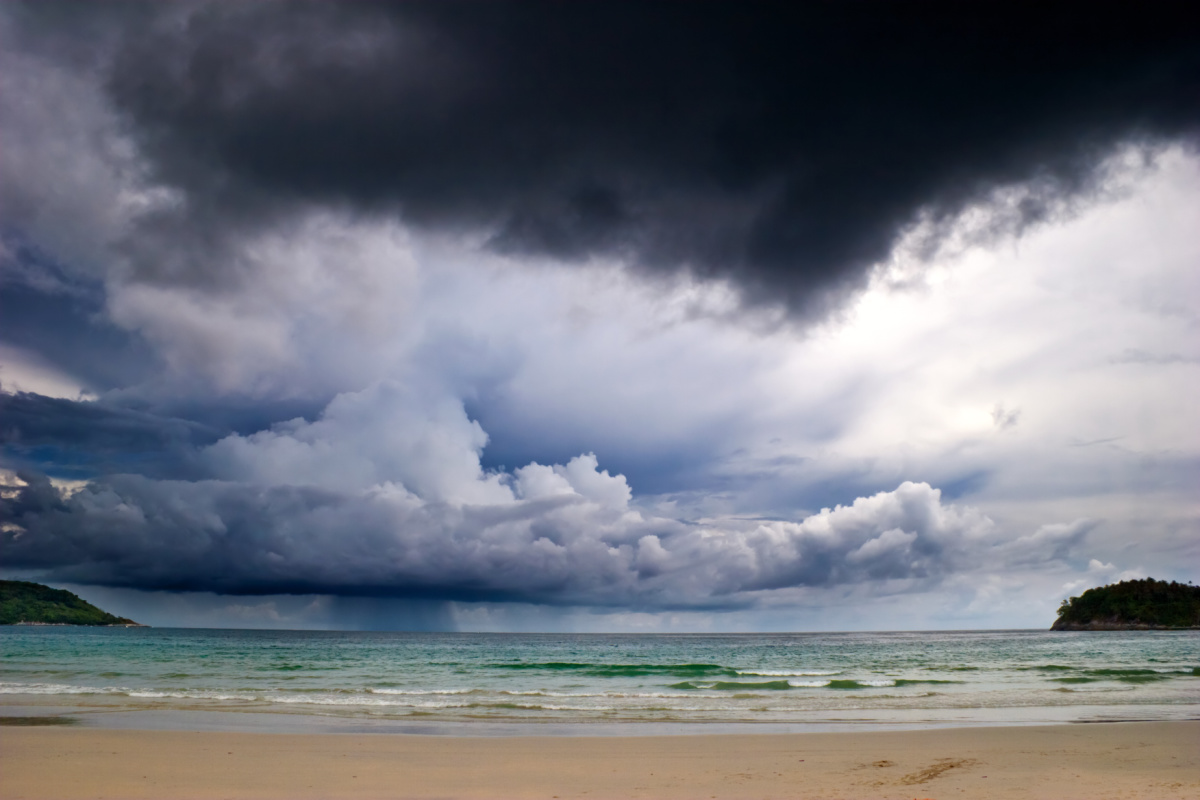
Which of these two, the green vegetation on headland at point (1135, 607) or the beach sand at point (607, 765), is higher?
the beach sand at point (607, 765)

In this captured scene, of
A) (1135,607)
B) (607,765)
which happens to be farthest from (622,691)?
(1135,607)

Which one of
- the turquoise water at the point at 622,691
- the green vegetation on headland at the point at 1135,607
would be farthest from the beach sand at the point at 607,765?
the green vegetation on headland at the point at 1135,607

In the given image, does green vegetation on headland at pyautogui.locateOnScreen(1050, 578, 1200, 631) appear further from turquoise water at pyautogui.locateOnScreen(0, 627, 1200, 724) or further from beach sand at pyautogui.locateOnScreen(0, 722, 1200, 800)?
beach sand at pyautogui.locateOnScreen(0, 722, 1200, 800)

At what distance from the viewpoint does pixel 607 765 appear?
48.7 feet

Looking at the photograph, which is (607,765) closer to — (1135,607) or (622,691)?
(622,691)

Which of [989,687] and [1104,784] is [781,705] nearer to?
[989,687]

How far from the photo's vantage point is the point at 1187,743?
56.9 feet

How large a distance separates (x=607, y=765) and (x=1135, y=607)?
671 feet

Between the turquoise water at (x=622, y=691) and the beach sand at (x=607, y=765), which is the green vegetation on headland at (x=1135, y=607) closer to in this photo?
the turquoise water at (x=622, y=691)

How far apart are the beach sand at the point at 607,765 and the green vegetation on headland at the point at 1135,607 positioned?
18939 cm

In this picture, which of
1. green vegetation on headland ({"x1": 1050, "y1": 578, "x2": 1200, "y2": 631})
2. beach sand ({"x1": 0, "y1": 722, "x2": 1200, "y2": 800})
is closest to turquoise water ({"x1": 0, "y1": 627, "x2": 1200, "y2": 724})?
beach sand ({"x1": 0, "y1": 722, "x2": 1200, "y2": 800})

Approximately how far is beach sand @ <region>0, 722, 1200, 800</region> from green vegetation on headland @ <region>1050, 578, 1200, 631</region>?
189 meters

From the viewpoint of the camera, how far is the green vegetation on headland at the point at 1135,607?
163m

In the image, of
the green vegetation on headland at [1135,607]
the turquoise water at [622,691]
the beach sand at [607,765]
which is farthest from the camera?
the green vegetation on headland at [1135,607]
